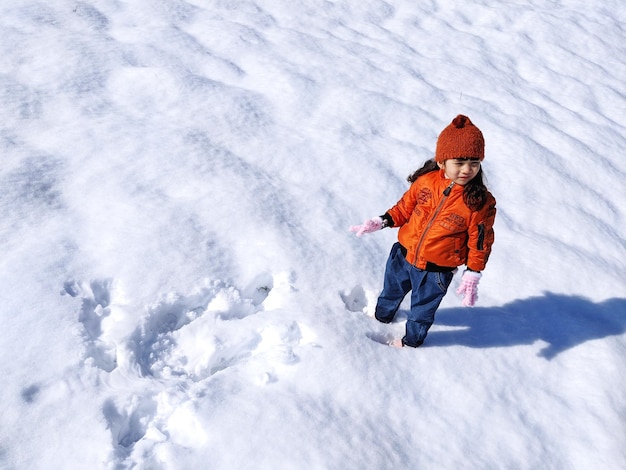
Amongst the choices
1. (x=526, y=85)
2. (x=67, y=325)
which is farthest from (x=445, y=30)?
(x=67, y=325)

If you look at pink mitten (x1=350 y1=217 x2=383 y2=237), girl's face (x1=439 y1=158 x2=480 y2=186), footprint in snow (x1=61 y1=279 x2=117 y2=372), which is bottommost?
footprint in snow (x1=61 y1=279 x2=117 y2=372)

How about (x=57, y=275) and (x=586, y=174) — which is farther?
(x=586, y=174)

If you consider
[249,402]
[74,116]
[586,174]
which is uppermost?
[586,174]

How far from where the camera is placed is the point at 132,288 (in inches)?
106

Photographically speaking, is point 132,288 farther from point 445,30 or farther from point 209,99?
point 445,30

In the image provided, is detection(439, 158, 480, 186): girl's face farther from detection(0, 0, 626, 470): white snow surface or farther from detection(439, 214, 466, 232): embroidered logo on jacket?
detection(0, 0, 626, 470): white snow surface

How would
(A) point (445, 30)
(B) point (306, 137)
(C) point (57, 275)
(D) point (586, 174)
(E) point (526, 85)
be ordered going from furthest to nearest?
(A) point (445, 30), (E) point (526, 85), (D) point (586, 174), (B) point (306, 137), (C) point (57, 275)

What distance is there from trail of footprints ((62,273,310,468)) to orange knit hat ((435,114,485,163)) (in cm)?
126

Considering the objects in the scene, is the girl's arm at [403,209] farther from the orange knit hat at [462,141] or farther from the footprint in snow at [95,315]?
the footprint in snow at [95,315]

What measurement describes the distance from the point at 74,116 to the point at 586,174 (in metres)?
4.75

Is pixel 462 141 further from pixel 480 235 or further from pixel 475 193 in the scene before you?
pixel 480 235

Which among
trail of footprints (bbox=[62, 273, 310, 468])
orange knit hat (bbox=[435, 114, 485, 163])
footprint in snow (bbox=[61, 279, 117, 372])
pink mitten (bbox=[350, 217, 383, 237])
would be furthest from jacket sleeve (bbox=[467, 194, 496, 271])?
footprint in snow (bbox=[61, 279, 117, 372])

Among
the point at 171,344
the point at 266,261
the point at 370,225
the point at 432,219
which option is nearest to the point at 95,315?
the point at 171,344

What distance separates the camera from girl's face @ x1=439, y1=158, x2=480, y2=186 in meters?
2.29
